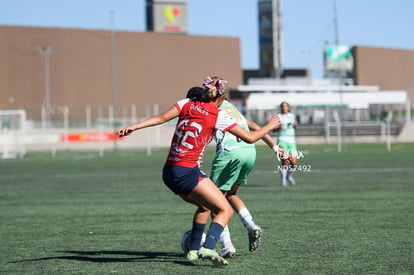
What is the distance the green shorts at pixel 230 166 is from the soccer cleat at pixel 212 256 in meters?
1.46

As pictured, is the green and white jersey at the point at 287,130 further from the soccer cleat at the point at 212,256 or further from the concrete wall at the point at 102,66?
the concrete wall at the point at 102,66

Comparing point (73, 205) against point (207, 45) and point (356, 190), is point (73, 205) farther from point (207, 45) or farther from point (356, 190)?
point (207, 45)

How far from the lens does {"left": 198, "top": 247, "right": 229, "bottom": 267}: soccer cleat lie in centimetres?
909

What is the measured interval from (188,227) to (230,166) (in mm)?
2989

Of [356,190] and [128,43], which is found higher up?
[128,43]

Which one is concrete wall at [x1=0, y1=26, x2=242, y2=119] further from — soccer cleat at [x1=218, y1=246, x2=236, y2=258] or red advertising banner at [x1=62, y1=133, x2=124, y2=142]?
soccer cleat at [x1=218, y1=246, x2=236, y2=258]

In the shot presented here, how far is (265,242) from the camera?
442 inches

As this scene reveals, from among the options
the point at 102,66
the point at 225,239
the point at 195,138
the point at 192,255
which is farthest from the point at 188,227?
the point at 102,66

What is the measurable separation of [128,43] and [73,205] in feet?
246

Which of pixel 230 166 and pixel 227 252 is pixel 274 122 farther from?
pixel 227 252

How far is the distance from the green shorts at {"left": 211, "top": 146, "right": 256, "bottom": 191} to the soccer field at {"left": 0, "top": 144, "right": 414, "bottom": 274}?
3.03 ft

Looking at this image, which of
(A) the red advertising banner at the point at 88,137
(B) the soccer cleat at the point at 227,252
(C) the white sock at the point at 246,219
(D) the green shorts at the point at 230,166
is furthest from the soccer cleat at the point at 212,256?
(A) the red advertising banner at the point at 88,137

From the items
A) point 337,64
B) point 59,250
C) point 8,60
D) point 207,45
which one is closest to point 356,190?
point 59,250

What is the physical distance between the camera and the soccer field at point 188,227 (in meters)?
9.50
